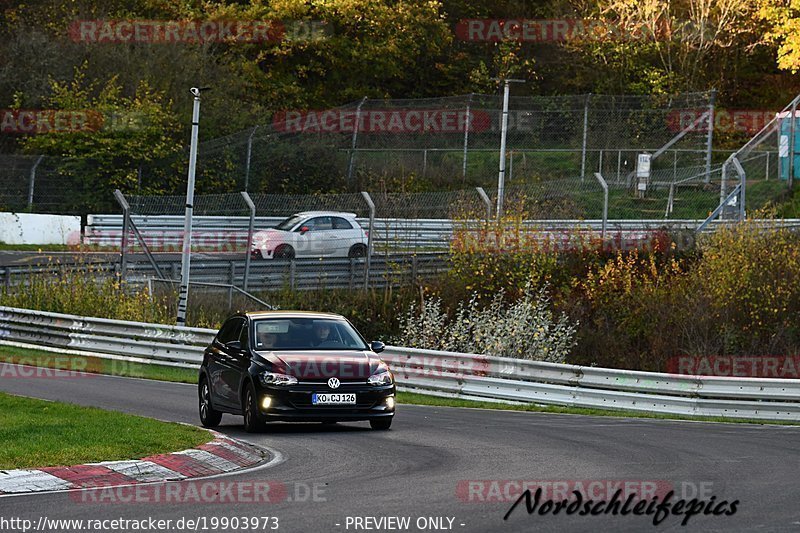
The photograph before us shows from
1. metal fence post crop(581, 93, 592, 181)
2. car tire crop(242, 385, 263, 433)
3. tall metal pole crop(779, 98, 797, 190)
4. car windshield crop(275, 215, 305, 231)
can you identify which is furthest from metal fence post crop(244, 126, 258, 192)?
car tire crop(242, 385, 263, 433)

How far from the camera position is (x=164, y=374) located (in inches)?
1040

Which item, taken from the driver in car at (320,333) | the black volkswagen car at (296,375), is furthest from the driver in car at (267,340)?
the driver in car at (320,333)

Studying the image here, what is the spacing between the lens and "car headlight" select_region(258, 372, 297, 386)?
1602 cm

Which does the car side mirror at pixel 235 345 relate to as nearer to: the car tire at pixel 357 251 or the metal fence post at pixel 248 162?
the car tire at pixel 357 251

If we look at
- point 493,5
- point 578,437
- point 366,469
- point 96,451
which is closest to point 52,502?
point 96,451

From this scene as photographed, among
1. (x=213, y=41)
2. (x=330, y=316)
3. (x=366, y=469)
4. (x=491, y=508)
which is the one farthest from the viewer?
(x=213, y=41)

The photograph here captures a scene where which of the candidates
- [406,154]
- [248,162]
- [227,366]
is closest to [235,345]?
[227,366]

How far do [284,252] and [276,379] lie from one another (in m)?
23.0

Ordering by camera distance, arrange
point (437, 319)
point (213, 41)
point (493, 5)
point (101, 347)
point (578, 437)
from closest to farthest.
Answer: point (578, 437)
point (101, 347)
point (437, 319)
point (213, 41)
point (493, 5)

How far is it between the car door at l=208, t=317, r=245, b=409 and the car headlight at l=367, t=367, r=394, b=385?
167 centimetres

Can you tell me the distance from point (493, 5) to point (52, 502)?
2238 inches

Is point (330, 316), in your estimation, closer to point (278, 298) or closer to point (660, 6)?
point (278, 298)

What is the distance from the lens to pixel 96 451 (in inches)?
505

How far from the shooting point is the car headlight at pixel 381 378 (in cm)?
1633
